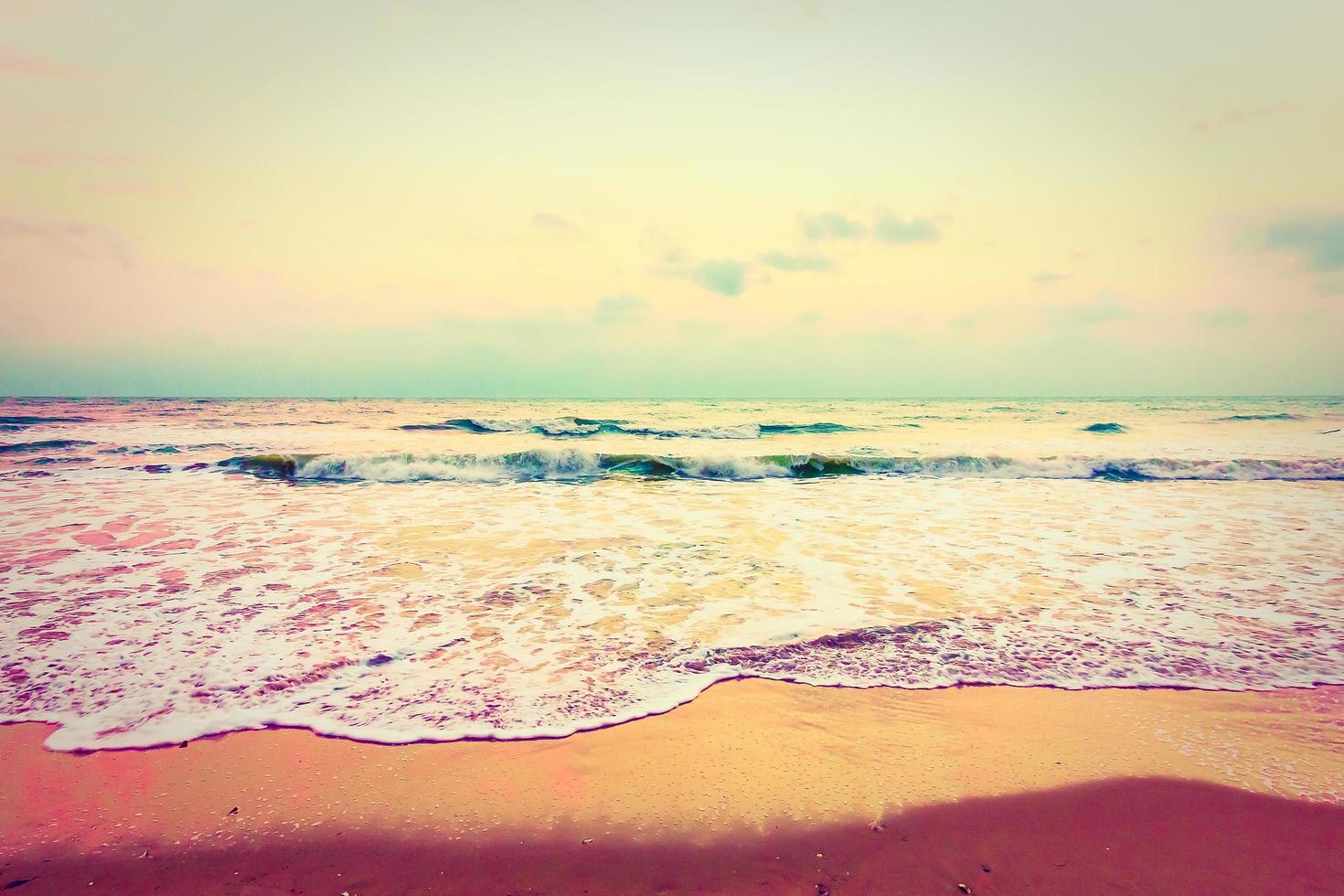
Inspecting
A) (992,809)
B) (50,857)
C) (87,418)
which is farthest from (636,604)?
(87,418)

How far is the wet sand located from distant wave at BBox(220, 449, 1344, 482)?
1109 centimetres

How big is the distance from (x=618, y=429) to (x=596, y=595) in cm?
2233

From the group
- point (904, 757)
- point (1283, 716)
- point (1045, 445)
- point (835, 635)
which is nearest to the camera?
point (904, 757)

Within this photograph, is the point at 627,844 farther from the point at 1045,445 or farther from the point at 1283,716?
the point at 1045,445

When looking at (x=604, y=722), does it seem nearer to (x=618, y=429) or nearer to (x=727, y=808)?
(x=727, y=808)

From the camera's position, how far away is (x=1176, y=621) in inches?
187

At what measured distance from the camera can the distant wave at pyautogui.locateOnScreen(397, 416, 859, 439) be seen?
26016mm

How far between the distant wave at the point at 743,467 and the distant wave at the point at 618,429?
9.31 metres

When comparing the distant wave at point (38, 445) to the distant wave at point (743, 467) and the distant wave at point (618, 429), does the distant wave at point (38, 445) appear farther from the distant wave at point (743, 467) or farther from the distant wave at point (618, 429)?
the distant wave at point (618, 429)

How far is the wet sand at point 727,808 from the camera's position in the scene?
223 centimetres

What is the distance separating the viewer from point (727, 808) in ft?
8.45

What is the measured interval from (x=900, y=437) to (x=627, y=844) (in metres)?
24.6

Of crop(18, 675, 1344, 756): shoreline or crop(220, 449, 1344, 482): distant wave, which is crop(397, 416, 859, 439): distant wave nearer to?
crop(220, 449, 1344, 482): distant wave

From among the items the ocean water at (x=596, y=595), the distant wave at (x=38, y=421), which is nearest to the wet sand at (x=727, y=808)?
the ocean water at (x=596, y=595)
